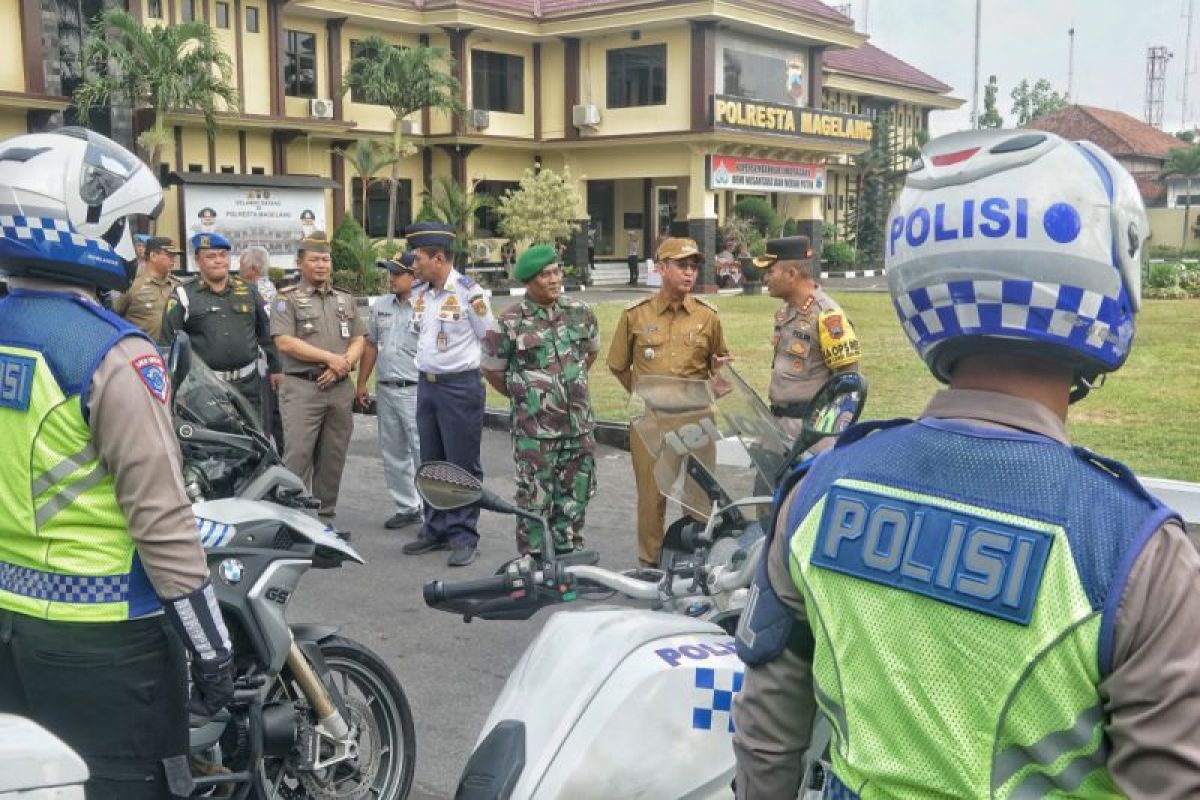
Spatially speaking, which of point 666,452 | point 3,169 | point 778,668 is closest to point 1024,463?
point 778,668

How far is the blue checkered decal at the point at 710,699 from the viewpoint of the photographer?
1907 mm

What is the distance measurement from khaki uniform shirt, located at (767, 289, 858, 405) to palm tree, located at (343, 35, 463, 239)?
26.7 meters

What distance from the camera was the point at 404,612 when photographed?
6066 mm

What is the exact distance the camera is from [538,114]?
37.3 metres

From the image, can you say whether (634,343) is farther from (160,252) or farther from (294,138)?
(294,138)

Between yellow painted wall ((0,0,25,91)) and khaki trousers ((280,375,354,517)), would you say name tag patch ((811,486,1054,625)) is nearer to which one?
khaki trousers ((280,375,354,517))

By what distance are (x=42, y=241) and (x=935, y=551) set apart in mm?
1949

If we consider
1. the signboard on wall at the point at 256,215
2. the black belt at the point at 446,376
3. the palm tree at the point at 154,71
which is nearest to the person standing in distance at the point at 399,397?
the black belt at the point at 446,376

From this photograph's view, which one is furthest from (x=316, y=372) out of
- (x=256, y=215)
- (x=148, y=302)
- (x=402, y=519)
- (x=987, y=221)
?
(x=256, y=215)

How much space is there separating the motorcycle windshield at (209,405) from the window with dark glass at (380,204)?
1220 inches

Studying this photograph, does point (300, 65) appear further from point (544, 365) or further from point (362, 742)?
point (362, 742)

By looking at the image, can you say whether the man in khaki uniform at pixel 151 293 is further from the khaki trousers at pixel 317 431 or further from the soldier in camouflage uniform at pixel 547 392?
the soldier in camouflage uniform at pixel 547 392

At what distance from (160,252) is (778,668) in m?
8.54

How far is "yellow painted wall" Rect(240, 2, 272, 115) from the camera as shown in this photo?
30.7 meters
